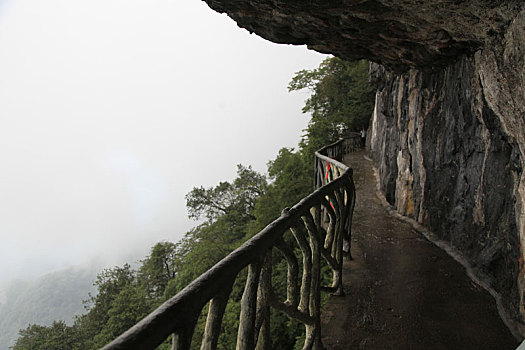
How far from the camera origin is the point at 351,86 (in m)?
18.7

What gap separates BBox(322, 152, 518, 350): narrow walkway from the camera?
9.21 feet

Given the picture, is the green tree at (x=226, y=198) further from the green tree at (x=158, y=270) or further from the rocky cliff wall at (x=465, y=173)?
the rocky cliff wall at (x=465, y=173)

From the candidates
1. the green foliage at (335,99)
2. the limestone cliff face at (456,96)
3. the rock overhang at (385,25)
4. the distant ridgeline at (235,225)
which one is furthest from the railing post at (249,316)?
the green foliage at (335,99)

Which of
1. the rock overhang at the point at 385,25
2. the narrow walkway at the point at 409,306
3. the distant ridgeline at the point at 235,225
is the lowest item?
the narrow walkway at the point at 409,306

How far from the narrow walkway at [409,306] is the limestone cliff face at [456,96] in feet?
0.88

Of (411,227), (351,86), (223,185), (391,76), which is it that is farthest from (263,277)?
(223,185)

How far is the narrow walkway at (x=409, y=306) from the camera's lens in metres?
2.81

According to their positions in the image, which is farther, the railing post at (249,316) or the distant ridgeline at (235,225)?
the distant ridgeline at (235,225)

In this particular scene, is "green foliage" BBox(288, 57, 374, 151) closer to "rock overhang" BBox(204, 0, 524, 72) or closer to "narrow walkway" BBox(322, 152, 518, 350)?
"rock overhang" BBox(204, 0, 524, 72)

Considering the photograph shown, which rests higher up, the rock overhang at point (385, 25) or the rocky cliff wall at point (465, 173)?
the rock overhang at point (385, 25)

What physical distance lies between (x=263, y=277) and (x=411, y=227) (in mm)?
5011

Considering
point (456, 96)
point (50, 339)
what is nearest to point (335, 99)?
point (456, 96)

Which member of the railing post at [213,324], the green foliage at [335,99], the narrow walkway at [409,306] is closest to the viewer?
the railing post at [213,324]

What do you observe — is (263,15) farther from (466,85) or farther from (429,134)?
(429,134)
